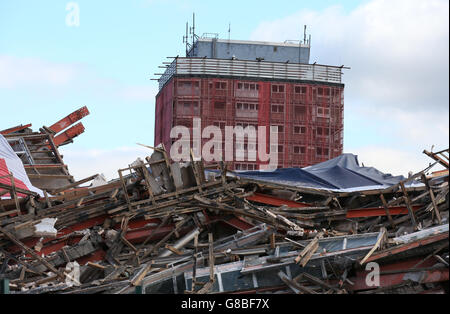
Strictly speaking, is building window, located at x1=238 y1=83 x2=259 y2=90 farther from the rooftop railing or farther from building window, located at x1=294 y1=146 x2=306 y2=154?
building window, located at x1=294 y1=146 x2=306 y2=154

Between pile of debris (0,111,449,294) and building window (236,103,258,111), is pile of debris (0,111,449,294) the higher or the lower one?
the lower one

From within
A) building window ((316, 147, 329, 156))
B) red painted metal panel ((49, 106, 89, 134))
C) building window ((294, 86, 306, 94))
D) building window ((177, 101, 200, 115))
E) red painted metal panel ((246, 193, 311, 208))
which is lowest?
red painted metal panel ((246, 193, 311, 208))

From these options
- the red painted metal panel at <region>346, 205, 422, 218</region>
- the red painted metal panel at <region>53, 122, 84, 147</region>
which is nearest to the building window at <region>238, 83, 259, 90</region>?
the red painted metal panel at <region>53, 122, 84, 147</region>

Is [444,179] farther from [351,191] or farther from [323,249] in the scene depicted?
[323,249]

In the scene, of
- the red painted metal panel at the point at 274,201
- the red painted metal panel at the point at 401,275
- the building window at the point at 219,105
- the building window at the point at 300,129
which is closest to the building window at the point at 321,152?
the building window at the point at 300,129

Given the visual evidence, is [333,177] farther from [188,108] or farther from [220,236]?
[188,108]

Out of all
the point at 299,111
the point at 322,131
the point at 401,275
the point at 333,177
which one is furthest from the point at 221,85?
the point at 401,275

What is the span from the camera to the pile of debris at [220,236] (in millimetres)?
13352

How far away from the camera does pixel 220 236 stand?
58.5ft

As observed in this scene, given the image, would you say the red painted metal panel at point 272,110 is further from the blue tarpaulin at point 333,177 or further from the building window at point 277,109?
the blue tarpaulin at point 333,177

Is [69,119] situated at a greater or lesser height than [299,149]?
lesser

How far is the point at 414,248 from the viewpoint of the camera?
13.2m

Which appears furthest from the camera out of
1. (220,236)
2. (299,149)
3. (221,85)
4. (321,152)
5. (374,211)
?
(321,152)

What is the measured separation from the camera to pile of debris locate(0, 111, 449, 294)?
1335cm
